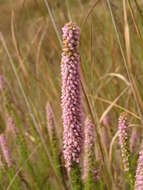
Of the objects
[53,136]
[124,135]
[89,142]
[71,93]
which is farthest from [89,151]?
[53,136]

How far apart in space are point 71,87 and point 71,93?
19mm

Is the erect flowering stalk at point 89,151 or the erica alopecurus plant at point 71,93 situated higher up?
the erica alopecurus plant at point 71,93

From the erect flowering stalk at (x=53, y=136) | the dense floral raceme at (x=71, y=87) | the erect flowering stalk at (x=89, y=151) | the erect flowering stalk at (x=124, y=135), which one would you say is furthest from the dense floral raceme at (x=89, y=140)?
the erect flowering stalk at (x=53, y=136)

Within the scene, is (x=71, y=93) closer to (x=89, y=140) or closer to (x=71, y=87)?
(x=71, y=87)

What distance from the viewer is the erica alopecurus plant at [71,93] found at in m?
1.15

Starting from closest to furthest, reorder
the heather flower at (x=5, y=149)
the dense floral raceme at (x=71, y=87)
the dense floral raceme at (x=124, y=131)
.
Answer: the dense floral raceme at (x=71, y=87) < the dense floral raceme at (x=124, y=131) < the heather flower at (x=5, y=149)

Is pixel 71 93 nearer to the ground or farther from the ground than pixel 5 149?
farther from the ground

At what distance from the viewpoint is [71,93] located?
3.85ft

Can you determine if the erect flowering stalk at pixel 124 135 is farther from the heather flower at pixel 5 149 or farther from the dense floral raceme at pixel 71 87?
the heather flower at pixel 5 149

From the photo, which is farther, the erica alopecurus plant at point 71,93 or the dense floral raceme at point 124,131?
the dense floral raceme at point 124,131

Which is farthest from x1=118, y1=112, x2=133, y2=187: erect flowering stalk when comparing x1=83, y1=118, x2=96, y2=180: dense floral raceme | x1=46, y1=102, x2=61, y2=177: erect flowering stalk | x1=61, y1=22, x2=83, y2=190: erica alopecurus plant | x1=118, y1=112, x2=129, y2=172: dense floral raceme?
x1=46, y1=102, x2=61, y2=177: erect flowering stalk

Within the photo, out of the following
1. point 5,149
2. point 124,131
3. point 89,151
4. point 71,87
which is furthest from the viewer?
point 5,149

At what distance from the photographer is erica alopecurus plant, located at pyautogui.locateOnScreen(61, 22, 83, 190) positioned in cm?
115

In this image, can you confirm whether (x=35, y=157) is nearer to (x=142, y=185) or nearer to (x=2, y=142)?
(x=2, y=142)
